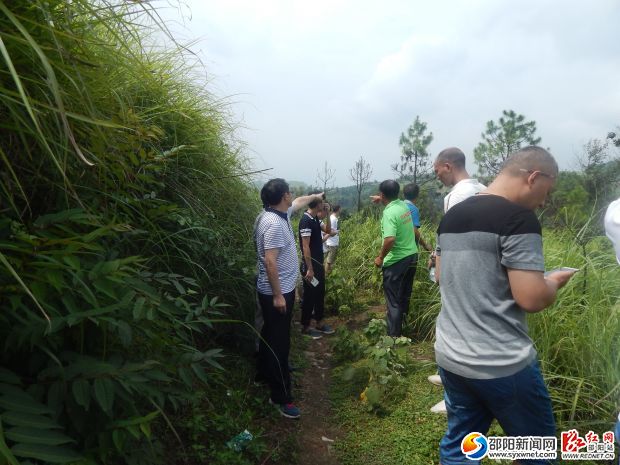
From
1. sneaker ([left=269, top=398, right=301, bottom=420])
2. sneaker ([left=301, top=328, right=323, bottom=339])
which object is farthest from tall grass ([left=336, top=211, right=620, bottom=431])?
sneaker ([left=301, top=328, right=323, bottom=339])

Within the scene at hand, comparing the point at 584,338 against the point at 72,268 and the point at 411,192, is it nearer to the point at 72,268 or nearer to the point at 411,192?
the point at 411,192

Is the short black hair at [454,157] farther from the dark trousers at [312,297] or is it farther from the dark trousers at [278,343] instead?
the dark trousers at [312,297]

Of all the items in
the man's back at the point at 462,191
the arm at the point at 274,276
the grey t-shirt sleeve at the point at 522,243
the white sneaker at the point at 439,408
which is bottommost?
the white sneaker at the point at 439,408

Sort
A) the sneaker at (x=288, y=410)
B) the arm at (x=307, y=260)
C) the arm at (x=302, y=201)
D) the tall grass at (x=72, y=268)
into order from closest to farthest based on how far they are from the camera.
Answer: the tall grass at (x=72, y=268) → the sneaker at (x=288, y=410) → the arm at (x=302, y=201) → the arm at (x=307, y=260)

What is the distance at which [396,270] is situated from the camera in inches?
166

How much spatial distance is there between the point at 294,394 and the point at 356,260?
4698 millimetres

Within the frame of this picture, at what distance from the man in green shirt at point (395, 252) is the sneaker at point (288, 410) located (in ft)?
5.32

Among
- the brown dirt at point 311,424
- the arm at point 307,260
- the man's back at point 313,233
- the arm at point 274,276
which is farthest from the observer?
the man's back at point 313,233

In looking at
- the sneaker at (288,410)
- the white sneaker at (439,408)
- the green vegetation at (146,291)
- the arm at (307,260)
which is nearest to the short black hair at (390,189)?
the arm at (307,260)

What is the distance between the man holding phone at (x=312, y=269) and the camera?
468 cm

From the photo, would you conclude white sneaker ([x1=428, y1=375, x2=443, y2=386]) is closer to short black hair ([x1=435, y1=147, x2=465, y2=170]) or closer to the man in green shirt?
the man in green shirt

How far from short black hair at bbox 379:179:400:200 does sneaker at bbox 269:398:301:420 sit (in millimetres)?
2452

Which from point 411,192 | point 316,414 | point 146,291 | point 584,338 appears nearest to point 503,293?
point 146,291

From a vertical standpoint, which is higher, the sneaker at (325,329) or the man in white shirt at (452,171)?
the man in white shirt at (452,171)
